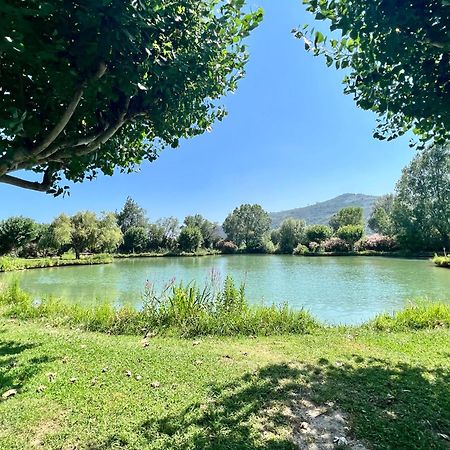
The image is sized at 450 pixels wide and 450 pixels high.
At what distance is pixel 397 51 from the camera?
293 cm

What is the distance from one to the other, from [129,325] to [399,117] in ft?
18.1

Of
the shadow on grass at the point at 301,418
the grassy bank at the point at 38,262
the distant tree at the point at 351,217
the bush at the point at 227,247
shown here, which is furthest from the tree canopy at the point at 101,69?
the distant tree at the point at 351,217

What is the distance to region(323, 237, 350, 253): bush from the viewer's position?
141 feet

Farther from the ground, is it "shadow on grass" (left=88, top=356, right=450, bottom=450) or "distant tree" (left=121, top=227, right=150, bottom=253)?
"distant tree" (left=121, top=227, right=150, bottom=253)

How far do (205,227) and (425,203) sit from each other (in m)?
35.3

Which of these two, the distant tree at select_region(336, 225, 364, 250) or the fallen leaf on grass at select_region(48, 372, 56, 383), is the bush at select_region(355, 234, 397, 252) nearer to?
the distant tree at select_region(336, 225, 364, 250)

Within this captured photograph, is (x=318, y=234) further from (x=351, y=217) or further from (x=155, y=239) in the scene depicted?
(x=155, y=239)

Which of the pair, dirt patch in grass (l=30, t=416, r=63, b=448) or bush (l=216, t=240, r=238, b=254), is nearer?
dirt patch in grass (l=30, t=416, r=63, b=448)

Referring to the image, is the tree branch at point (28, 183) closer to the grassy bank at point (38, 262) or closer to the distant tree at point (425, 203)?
the grassy bank at point (38, 262)

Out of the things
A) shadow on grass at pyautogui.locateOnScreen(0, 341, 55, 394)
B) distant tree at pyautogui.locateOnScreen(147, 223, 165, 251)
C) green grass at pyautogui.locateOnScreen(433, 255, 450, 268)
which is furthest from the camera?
distant tree at pyautogui.locateOnScreen(147, 223, 165, 251)

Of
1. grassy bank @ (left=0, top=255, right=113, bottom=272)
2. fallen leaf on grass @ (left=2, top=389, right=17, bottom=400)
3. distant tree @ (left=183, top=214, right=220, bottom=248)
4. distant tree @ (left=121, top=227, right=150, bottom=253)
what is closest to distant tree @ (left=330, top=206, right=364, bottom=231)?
distant tree @ (left=183, top=214, right=220, bottom=248)

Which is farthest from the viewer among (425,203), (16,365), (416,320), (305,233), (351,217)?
(351,217)

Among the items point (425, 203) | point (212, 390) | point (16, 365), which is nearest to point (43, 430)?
point (212, 390)

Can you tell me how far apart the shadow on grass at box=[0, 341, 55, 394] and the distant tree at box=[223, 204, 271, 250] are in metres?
53.3
